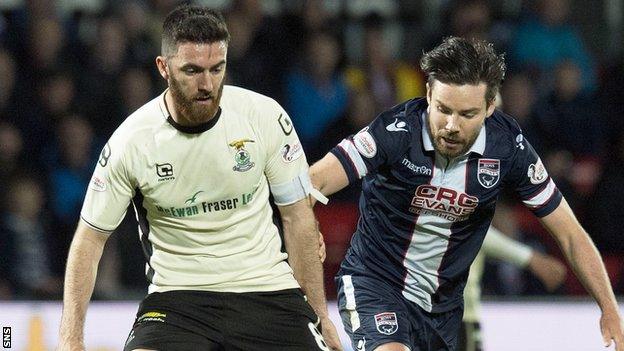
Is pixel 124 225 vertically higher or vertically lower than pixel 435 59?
lower

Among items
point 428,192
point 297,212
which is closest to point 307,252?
point 297,212

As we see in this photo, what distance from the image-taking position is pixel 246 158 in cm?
457

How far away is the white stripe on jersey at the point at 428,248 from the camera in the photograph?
4984 millimetres

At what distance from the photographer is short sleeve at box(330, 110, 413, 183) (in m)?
4.92

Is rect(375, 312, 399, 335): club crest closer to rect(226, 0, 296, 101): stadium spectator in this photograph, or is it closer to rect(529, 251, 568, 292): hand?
rect(529, 251, 568, 292): hand

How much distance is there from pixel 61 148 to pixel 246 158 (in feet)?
13.8

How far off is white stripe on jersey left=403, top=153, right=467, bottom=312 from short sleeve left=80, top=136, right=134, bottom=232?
1246 mm

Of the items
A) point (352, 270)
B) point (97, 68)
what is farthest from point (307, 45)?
point (352, 270)

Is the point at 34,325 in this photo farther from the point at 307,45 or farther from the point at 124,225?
the point at 307,45

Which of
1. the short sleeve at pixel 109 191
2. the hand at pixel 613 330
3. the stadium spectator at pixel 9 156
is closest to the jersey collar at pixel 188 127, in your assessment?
the short sleeve at pixel 109 191

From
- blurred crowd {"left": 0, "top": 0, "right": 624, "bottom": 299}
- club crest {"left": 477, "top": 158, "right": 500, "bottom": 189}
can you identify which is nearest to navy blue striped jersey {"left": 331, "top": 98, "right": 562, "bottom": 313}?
club crest {"left": 477, "top": 158, "right": 500, "bottom": 189}

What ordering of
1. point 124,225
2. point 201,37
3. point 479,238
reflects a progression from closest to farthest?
1. point 201,37
2. point 479,238
3. point 124,225

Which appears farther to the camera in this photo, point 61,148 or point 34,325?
point 61,148

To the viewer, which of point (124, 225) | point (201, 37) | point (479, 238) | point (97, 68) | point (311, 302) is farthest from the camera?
point (97, 68)
